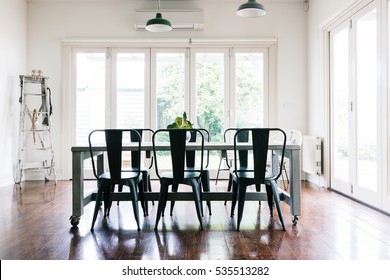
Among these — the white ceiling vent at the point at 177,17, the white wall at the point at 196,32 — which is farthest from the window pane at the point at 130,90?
the white ceiling vent at the point at 177,17

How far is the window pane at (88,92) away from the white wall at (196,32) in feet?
1.17

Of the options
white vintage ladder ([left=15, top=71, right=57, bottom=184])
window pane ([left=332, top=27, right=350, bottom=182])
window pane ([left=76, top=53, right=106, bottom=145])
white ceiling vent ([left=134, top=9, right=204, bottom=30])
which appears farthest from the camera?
window pane ([left=76, top=53, right=106, bottom=145])

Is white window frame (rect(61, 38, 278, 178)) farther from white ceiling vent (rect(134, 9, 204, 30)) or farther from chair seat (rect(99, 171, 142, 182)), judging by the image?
chair seat (rect(99, 171, 142, 182))

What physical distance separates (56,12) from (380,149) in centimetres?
532

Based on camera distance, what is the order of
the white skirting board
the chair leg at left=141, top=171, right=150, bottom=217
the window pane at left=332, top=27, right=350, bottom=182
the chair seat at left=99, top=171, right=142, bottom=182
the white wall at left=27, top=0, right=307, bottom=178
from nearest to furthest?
the chair seat at left=99, top=171, right=142, bottom=182 → the chair leg at left=141, top=171, right=150, bottom=217 → the window pane at left=332, top=27, right=350, bottom=182 → the white skirting board → the white wall at left=27, top=0, right=307, bottom=178

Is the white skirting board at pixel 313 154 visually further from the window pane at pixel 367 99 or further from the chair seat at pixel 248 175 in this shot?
the chair seat at pixel 248 175

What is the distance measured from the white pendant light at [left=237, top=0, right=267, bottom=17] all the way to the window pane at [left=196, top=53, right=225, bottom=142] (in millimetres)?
1878

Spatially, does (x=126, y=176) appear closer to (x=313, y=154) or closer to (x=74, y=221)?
(x=74, y=221)

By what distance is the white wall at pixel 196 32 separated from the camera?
5.29 meters

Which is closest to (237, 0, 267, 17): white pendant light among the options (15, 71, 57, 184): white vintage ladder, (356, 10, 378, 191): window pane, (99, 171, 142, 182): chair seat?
(356, 10, 378, 191): window pane

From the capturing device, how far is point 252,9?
3441 mm

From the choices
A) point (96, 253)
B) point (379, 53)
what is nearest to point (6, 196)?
point (96, 253)

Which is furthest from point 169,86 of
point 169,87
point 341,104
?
point 341,104

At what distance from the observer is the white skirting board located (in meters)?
4.64
